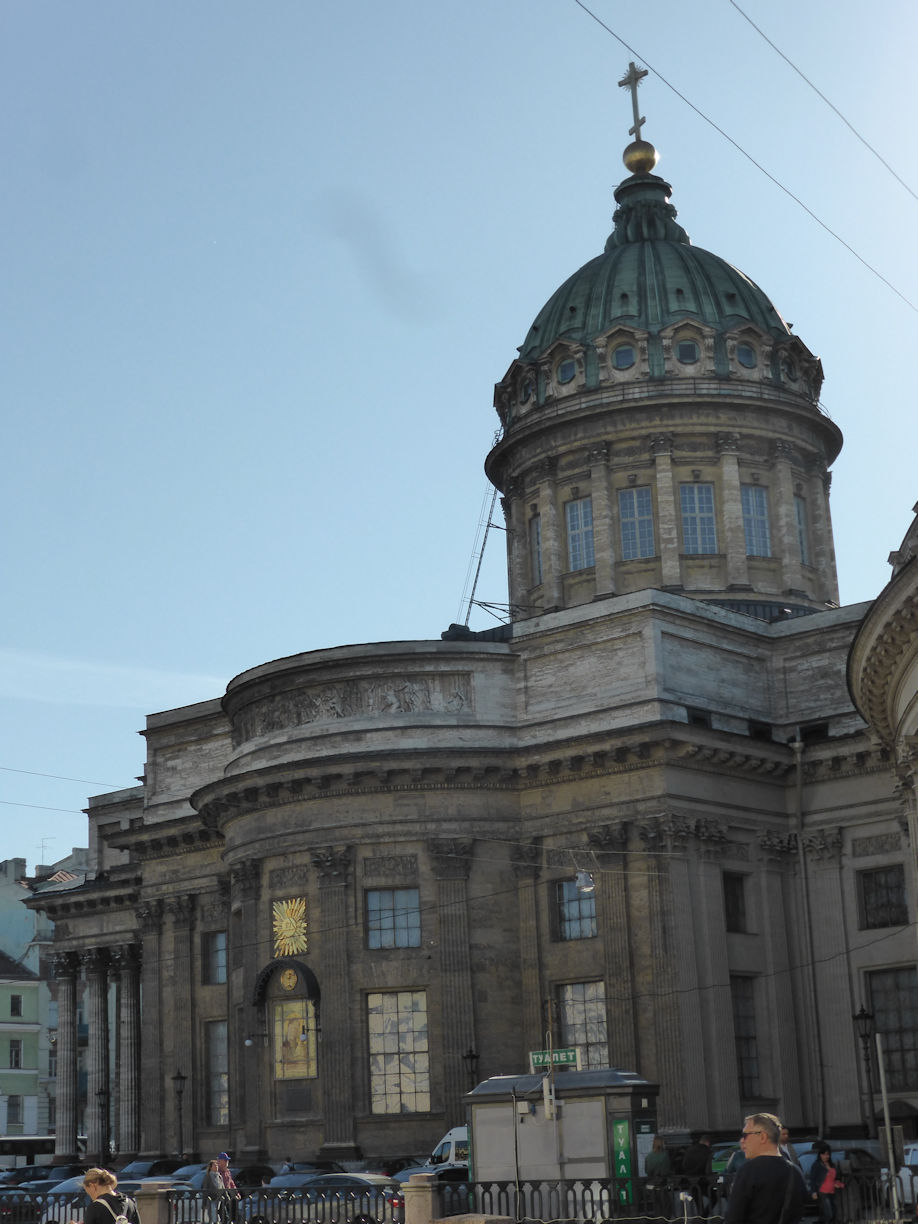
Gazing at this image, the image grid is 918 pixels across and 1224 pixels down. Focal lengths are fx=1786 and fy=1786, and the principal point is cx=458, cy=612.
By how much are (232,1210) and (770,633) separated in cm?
2619

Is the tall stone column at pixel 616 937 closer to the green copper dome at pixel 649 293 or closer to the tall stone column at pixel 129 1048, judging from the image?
the green copper dome at pixel 649 293

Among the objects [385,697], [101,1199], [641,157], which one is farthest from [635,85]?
[101,1199]

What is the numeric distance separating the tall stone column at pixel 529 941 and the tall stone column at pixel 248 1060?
24.0ft

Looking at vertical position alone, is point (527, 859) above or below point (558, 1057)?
above

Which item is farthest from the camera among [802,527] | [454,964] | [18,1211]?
[802,527]

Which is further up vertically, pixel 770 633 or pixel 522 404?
pixel 522 404

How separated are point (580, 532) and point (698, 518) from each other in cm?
394

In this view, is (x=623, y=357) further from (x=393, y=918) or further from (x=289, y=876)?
(x=393, y=918)

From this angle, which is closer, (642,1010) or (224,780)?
(642,1010)

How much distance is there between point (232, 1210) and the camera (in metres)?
31.3

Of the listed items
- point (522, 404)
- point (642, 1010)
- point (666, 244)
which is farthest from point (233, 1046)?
point (666, 244)

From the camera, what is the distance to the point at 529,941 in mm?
47406

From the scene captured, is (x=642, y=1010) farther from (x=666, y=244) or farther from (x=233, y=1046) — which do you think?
(x=666, y=244)

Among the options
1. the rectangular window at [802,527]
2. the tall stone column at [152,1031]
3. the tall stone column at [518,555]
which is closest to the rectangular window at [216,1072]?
the tall stone column at [152,1031]
